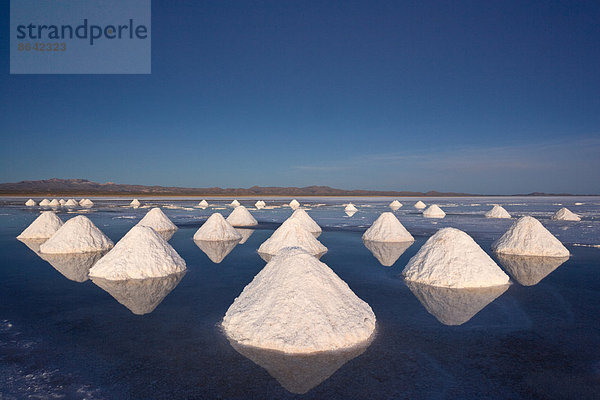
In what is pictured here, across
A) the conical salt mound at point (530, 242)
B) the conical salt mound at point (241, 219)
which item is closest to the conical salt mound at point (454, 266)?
the conical salt mound at point (530, 242)

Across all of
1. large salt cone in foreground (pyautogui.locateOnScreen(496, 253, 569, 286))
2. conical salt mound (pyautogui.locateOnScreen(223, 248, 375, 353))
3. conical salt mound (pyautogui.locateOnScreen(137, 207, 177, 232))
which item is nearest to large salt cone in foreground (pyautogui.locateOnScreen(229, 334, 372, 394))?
conical salt mound (pyautogui.locateOnScreen(223, 248, 375, 353))

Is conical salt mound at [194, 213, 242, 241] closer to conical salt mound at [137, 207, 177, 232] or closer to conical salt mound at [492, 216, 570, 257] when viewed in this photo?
conical salt mound at [137, 207, 177, 232]

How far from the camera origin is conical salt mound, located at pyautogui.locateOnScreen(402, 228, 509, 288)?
9328mm

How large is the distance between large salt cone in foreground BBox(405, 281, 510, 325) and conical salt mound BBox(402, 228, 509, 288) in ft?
0.73

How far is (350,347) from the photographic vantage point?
223 inches

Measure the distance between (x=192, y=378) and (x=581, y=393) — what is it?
4.73 m

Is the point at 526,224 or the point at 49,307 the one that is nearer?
the point at 49,307

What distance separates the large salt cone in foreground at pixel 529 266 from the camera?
10.3 m

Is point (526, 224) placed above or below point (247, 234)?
above

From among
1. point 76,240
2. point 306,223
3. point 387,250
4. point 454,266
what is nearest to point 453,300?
point 454,266

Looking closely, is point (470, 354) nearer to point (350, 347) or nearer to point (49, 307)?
point (350, 347)

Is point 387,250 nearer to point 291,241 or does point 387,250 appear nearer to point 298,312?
point 291,241

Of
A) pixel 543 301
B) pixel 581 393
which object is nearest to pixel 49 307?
pixel 581 393

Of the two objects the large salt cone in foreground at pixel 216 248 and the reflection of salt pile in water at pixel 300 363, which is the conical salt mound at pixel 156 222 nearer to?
the large salt cone in foreground at pixel 216 248
